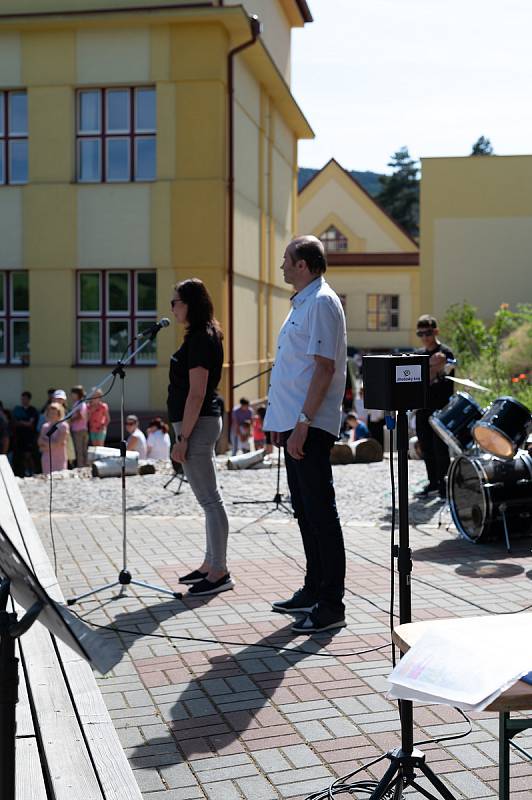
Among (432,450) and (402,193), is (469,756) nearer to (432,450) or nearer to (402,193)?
(432,450)

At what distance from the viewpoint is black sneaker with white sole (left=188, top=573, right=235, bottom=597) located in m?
6.50

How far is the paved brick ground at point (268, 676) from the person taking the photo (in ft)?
12.4

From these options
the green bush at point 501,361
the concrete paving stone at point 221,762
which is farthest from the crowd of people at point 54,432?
the concrete paving stone at point 221,762

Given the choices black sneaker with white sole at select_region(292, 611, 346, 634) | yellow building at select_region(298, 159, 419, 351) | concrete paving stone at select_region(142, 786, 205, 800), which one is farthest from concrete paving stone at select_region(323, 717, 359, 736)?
yellow building at select_region(298, 159, 419, 351)

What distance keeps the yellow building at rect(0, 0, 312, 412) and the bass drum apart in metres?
13.7

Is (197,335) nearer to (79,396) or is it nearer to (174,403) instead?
(174,403)

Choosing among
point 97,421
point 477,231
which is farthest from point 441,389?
point 477,231

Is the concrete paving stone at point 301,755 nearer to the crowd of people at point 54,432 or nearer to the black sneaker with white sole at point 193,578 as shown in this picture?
the black sneaker with white sole at point 193,578

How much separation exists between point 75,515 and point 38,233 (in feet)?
43.9

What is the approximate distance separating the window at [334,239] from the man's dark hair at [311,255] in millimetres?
50132

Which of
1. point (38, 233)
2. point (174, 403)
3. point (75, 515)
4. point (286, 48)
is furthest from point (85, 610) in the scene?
point (286, 48)

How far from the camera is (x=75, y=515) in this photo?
10.2 meters

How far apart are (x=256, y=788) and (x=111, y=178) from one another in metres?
19.8

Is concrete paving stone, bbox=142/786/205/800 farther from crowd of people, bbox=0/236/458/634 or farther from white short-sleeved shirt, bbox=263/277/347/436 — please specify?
white short-sleeved shirt, bbox=263/277/347/436
